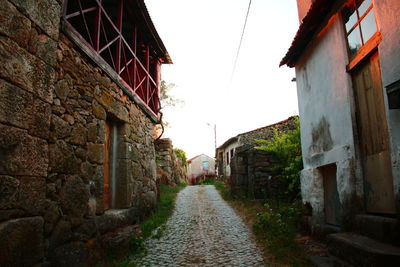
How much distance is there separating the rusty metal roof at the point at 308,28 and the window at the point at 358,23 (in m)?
0.36

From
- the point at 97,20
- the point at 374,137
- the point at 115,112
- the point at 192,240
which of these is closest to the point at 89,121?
the point at 115,112

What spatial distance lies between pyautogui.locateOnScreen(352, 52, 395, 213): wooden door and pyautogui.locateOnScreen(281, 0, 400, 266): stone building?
13 mm

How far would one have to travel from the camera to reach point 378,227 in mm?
3506

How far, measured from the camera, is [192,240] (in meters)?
5.66

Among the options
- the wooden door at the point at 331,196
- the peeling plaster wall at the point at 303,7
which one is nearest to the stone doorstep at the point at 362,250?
the wooden door at the point at 331,196

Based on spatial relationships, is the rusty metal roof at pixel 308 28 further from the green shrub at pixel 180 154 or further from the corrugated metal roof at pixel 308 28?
the green shrub at pixel 180 154

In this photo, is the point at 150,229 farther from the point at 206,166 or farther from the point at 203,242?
the point at 206,166

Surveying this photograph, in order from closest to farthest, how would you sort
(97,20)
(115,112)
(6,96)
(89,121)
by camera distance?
1. (6,96)
2. (89,121)
3. (97,20)
4. (115,112)

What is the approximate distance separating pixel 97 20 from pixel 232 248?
470cm

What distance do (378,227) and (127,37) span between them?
715 cm

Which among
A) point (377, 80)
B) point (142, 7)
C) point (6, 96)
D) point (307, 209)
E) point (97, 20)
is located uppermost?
point (142, 7)

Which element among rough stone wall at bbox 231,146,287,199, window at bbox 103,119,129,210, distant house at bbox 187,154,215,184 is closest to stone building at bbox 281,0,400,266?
rough stone wall at bbox 231,146,287,199

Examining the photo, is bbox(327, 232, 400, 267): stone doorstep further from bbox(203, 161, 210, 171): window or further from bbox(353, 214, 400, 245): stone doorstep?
bbox(203, 161, 210, 171): window

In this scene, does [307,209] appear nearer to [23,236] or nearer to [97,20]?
[23,236]
